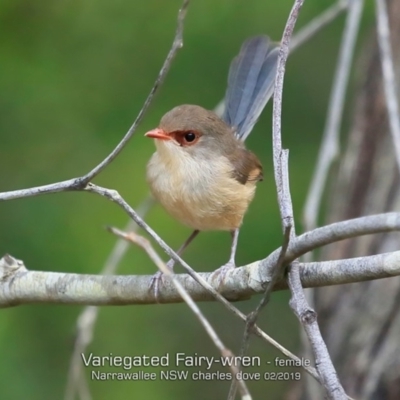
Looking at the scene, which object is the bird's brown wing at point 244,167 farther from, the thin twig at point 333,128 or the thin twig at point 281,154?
the thin twig at point 281,154

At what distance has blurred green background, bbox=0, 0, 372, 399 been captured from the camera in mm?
5016

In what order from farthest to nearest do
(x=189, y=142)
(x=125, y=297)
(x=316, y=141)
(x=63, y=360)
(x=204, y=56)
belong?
(x=316, y=141) → (x=204, y=56) → (x=63, y=360) → (x=189, y=142) → (x=125, y=297)

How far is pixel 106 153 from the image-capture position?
530 centimetres

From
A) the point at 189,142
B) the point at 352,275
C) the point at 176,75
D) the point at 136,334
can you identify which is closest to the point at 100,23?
the point at 176,75

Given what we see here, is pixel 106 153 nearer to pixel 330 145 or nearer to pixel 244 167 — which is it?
pixel 244 167

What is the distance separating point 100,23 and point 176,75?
0.65 m

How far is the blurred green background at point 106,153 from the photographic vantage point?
16.5 feet

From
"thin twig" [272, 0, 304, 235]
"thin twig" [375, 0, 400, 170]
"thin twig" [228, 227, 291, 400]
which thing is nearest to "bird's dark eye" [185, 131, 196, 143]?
"thin twig" [375, 0, 400, 170]

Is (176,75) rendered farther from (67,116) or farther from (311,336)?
(311,336)

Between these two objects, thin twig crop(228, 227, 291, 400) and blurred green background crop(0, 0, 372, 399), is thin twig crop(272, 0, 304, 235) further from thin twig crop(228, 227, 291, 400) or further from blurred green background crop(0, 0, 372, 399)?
blurred green background crop(0, 0, 372, 399)

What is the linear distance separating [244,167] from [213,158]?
22 centimetres

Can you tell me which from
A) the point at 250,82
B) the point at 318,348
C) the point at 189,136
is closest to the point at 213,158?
the point at 189,136

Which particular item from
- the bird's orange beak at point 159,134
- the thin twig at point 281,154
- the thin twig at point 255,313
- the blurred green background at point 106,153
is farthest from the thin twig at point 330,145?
the thin twig at point 255,313

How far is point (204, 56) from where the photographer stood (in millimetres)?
5535
